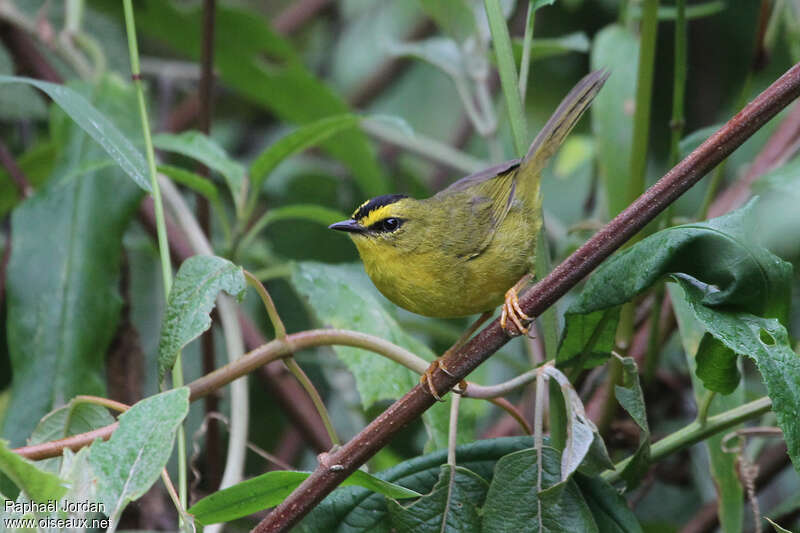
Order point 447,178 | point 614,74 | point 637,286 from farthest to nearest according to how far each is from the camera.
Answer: point 447,178, point 614,74, point 637,286

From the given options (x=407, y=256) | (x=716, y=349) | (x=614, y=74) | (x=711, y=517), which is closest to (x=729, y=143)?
(x=716, y=349)

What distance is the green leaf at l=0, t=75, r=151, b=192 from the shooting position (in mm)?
1391

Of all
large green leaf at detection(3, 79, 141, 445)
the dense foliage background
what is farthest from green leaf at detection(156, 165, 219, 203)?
large green leaf at detection(3, 79, 141, 445)

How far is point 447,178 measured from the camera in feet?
12.1

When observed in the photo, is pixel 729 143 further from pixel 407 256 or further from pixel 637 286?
pixel 407 256

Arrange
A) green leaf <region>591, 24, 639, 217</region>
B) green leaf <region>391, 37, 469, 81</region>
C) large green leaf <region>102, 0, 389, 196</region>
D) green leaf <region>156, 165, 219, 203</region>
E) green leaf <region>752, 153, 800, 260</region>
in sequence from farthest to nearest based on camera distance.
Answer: large green leaf <region>102, 0, 389, 196</region>, green leaf <region>391, 37, 469, 81</region>, green leaf <region>591, 24, 639, 217</region>, green leaf <region>156, 165, 219, 203</region>, green leaf <region>752, 153, 800, 260</region>

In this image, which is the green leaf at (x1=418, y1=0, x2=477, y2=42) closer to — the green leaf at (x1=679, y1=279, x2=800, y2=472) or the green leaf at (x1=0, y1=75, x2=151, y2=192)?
the green leaf at (x1=0, y1=75, x2=151, y2=192)

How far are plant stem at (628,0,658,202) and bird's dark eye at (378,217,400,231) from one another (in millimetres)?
624

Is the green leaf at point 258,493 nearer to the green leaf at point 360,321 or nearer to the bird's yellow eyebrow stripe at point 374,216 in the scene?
the green leaf at point 360,321

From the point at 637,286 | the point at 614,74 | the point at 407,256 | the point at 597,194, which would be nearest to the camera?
the point at 637,286

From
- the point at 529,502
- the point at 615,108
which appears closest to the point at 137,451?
the point at 529,502

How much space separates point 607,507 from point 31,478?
85cm

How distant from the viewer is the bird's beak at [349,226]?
2092 mm

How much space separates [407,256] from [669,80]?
1917 millimetres
